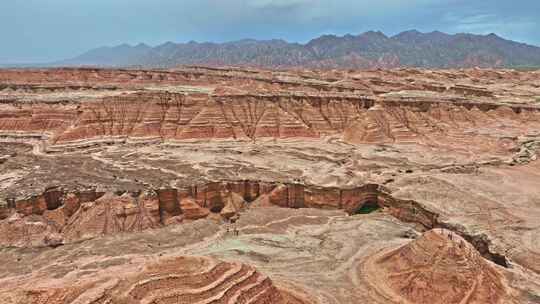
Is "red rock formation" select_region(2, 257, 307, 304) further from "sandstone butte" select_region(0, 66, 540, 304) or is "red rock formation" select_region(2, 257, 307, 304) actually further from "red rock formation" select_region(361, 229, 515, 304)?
"red rock formation" select_region(361, 229, 515, 304)

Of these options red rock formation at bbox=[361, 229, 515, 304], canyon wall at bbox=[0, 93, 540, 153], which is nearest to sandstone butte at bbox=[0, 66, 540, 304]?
red rock formation at bbox=[361, 229, 515, 304]

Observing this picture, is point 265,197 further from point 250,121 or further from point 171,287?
point 250,121

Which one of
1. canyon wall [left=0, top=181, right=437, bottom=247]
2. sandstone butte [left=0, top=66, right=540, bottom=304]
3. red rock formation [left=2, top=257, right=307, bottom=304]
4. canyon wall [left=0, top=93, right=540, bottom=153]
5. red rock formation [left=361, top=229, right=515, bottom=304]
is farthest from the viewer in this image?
canyon wall [left=0, top=93, right=540, bottom=153]

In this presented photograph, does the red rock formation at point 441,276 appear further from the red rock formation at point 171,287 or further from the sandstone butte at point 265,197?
the red rock formation at point 171,287

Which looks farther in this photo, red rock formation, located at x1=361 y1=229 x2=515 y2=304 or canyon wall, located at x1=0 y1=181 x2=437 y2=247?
canyon wall, located at x1=0 y1=181 x2=437 y2=247

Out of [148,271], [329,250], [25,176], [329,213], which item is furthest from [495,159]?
[25,176]

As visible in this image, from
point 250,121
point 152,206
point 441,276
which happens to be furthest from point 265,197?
point 250,121

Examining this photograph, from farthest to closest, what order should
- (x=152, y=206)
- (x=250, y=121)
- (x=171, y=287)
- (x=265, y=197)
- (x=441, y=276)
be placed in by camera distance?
1. (x=250, y=121)
2. (x=265, y=197)
3. (x=152, y=206)
4. (x=441, y=276)
5. (x=171, y=287)

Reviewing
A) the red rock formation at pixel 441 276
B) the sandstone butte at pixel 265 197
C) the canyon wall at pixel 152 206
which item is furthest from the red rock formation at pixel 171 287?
the canyon wall at pixel 152 206
